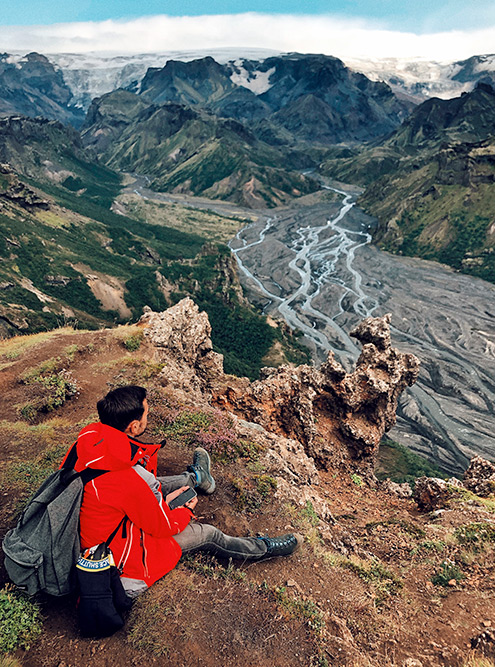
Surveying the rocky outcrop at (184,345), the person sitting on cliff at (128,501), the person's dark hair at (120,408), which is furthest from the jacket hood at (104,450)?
the rocky outcrop at (184,345)

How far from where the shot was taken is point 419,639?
712 cm

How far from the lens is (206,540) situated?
299 inches

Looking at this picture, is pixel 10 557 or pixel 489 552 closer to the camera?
pixel 10 557

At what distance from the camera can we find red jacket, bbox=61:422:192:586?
593cm

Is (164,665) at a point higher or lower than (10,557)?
lower

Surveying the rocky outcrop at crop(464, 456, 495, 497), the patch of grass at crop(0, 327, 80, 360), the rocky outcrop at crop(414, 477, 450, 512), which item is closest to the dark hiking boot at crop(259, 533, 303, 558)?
the rocky outcrop at crop(414, 477, 450, 512)

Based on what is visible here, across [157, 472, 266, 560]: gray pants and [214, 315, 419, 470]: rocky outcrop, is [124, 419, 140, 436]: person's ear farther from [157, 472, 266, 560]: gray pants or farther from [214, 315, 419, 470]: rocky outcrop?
[214, 315, 419, 470]: rocky outcrop

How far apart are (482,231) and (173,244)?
11650 centimetres

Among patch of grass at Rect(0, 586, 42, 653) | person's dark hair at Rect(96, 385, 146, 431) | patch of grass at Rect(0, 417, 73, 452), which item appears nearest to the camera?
patch of grass at Rect(0, 586, 42, 653)

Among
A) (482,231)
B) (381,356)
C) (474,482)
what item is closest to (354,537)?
(474,482)

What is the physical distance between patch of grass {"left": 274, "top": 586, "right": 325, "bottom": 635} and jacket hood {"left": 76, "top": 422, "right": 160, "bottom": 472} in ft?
14.0

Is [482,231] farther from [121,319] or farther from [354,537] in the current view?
[354,537]

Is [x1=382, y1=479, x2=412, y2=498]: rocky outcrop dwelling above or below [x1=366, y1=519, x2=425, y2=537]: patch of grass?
below

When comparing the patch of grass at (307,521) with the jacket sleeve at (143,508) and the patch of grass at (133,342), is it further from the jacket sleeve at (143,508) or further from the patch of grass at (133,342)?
the patch of grass at (133,342)
